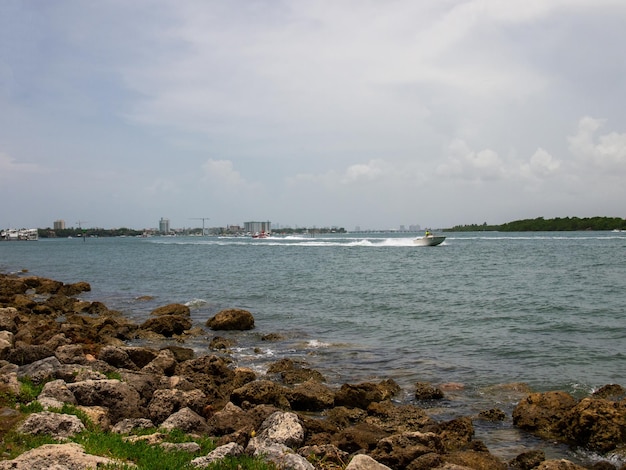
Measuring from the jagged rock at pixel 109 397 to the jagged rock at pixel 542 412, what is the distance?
26.6 feet

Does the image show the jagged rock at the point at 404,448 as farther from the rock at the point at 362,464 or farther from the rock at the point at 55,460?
the rock at the point at 55,460

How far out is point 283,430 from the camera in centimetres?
924

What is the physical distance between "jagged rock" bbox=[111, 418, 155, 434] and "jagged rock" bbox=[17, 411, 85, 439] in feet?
2.99

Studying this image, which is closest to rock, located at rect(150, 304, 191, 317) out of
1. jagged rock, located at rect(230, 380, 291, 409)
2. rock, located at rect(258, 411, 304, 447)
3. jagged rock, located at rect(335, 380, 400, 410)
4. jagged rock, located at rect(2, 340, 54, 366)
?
jagged rock, located at rect(2, 340, 54, 366)

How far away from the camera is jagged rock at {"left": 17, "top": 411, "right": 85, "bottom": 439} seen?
8.20 m

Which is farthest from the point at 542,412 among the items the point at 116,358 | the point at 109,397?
the point at 116,358

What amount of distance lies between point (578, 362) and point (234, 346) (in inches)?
481

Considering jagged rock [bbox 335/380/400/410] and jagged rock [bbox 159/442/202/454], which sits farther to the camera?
jagged rock [bbox 335/380/400/410]

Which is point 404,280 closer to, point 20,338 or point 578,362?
point 578,362

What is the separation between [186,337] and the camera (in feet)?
73.5

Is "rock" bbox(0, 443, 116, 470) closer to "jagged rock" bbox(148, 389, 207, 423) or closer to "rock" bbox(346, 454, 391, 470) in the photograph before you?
"rock" bbox(346, 454, 391, 470)

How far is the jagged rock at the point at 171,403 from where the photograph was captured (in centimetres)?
1062

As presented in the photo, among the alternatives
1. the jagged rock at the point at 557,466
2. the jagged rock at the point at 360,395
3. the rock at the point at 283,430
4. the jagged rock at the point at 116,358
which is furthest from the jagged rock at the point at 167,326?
the jagged rock at the point at 557,466

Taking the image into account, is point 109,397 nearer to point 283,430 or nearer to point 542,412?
point 283,430
